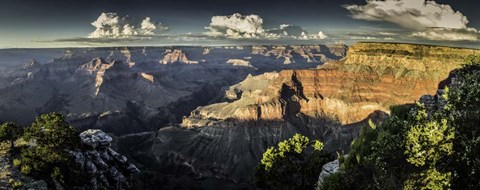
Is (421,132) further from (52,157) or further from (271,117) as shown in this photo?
(271,117)

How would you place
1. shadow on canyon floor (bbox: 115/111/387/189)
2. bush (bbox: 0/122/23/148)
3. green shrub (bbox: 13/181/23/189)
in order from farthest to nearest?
shadow on canyon floor (bbox: 115/111/387/189), bush (bbox: 0/122/23/148), green shrub (bbox: 13/181/23/189)

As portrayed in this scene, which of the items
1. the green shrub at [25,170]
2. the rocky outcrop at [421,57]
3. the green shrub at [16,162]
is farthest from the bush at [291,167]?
Answer: the rocky outcrop at [421,57]

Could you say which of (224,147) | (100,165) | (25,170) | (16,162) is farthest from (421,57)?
(16,162)

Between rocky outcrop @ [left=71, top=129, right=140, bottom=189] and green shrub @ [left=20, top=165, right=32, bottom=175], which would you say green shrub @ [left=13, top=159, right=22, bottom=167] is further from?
rocky outcrop @ [left=71, top=129, right=140, bottom=189]

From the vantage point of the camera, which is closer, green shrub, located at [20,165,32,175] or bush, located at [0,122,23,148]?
green shrub, located at [20,165,32,175]

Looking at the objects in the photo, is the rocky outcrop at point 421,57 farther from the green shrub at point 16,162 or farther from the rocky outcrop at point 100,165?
the green shrub at point 16,162

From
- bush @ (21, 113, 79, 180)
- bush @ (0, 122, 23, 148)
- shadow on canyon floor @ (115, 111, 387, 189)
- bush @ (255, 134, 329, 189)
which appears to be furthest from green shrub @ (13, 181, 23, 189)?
shadow on canyon floor @ (115, 111, 387, 189)

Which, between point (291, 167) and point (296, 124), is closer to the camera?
point (291, 167)

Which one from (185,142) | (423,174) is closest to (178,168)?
(185,142)

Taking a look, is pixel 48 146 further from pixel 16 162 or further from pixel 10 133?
pixel 10 133
